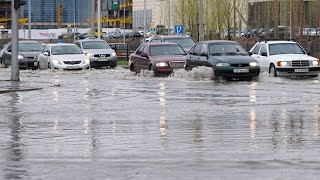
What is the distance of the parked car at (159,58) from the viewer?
39.8 metres

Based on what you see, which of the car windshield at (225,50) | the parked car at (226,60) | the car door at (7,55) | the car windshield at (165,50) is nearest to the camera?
the parked car at (226,60)

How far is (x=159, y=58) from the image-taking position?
132 feet

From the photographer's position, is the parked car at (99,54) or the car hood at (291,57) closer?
the car hood at (291,57)

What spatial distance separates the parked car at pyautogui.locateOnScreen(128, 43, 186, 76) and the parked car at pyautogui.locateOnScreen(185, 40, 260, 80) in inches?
45.4

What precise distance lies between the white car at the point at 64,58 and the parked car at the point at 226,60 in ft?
27.6

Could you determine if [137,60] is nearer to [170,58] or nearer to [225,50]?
[170,58]

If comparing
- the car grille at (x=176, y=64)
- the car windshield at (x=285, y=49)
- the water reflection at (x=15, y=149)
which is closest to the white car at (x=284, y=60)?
the car windshield at (x=285, y=49)

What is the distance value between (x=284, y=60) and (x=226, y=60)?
2.35 meters

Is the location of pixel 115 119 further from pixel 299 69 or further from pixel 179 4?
pixel 179 4

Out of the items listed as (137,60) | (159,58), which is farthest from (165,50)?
(137,60)

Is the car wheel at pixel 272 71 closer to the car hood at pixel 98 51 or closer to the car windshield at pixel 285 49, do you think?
the car windshield at pixel 285 49

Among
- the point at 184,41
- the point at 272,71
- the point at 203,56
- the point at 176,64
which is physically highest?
the point at 184,41

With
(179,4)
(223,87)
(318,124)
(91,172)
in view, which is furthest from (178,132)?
(179,4)

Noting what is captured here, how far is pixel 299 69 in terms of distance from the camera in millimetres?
37312
